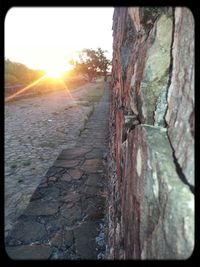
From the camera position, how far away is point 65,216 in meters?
3.65

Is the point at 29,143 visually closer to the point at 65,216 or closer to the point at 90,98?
the point at 65,216

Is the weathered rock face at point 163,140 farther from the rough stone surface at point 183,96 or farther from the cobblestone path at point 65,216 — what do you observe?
the cobblestone path at point 65,216

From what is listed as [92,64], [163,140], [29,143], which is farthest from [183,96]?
[92,64]

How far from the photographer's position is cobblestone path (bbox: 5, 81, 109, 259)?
295 cm

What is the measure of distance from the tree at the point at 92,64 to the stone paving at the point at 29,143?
28.7 meters

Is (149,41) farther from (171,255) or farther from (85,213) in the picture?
(85,213)

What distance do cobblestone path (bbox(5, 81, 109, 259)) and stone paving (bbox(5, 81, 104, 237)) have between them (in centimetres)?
22

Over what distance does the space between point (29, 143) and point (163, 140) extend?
8.11ft

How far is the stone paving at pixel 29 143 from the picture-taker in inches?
48.1

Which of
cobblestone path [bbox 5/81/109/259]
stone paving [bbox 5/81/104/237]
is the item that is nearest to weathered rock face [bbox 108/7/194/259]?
stone paving [bbox 5/81/104/237]

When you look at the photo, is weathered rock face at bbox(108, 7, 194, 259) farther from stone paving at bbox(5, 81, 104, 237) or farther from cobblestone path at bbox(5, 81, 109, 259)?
cobblestone path at bbox(5, 81, 109, 259)

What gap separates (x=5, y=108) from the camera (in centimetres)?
98
